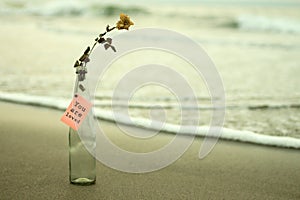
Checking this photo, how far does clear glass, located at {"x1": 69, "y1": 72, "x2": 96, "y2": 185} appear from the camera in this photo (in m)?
2.35

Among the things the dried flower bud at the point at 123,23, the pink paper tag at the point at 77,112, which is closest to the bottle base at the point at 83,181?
the pink paper tag at the point at 77,112

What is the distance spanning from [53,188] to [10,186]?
0.16 m

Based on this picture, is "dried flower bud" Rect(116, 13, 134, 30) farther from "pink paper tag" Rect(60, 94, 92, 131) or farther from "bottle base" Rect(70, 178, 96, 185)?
"bottle base" Rect(70, 178, 96, 185)

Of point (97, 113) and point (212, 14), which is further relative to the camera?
point (212, 14)

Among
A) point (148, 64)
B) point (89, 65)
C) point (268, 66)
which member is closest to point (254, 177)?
point (89, 65)

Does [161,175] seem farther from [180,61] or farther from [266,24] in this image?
[266,24]

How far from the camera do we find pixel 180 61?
7000mm

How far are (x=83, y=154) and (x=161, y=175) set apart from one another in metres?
0.36

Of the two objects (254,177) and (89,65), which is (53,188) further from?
(89,65)

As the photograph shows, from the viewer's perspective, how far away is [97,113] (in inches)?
152

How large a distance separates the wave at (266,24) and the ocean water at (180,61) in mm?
20

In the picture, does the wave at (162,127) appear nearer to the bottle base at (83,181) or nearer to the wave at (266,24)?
the bottle base at (83,181)

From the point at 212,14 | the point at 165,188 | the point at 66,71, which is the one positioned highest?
the point at 212,14

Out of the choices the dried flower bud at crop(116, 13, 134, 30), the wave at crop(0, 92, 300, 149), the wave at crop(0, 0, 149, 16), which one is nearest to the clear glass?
the dried flower bud at crop(116, 13, 134, 30)
